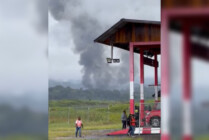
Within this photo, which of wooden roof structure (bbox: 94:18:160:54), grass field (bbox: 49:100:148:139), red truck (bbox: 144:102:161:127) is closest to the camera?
red truck (bbox: 144:102:161:127)

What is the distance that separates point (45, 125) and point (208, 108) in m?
1.56

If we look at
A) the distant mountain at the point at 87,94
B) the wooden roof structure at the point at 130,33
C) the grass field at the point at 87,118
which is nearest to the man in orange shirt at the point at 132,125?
the wooden roof structure at the point at 130,33

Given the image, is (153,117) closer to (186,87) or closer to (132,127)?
(132,127)

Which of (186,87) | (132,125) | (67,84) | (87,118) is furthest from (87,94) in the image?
(186,87)

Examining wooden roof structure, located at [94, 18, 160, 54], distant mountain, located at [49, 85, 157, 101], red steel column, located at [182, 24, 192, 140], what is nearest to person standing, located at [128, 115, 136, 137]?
wooden roof structure, located at [94, 18, 160, 54]

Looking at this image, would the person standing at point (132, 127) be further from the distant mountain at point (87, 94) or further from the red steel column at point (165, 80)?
the distant mountain at point (87, 94)

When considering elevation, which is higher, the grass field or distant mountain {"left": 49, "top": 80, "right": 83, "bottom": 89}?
distant mountain {"left": 49, "top": 80, "right": 83, "bottom": 89}

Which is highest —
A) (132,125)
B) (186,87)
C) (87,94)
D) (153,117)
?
(87,94)

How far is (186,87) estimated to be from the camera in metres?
4.96

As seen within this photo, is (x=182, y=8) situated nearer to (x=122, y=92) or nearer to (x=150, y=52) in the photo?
(x=150, y=52)

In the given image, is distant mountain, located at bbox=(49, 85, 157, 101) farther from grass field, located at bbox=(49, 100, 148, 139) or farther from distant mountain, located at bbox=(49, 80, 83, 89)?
grass field, located at bbox=(49, 100, 148, 139)

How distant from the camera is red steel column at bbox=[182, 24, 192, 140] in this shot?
16.0 ft

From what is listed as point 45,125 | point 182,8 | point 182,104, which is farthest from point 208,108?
point 45,125

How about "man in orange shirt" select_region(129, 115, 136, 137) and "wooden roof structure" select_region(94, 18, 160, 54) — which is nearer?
"man in orange shirt" select_region(129, 115, 136, 137)
